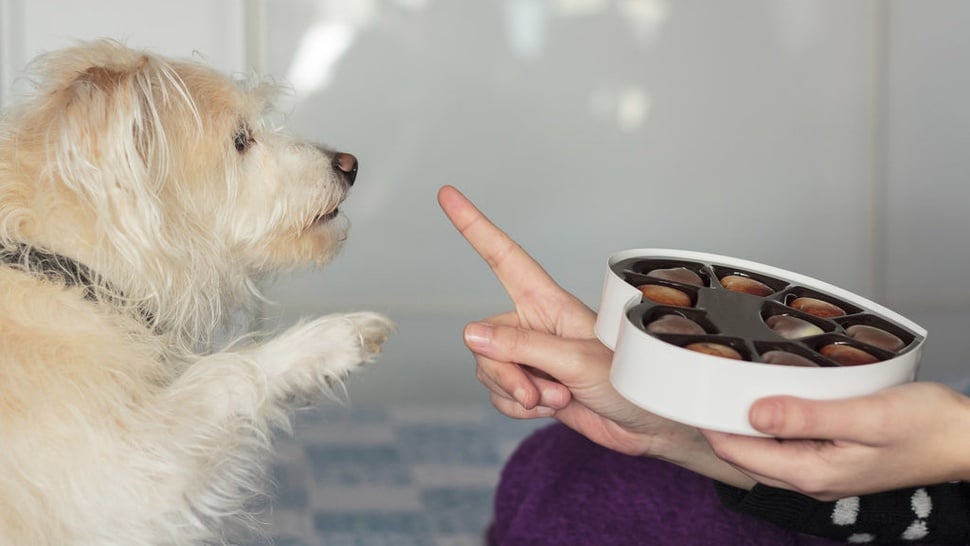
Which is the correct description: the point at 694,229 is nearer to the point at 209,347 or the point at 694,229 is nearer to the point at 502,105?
the point at 502,105

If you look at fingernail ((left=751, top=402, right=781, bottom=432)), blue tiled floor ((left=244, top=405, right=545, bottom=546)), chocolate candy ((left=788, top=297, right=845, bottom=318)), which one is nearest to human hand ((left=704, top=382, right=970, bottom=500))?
fingernail ((left=751, top=402, right=781, bottom=432))

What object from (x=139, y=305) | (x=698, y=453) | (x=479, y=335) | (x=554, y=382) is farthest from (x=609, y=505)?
(x=139, y=305)

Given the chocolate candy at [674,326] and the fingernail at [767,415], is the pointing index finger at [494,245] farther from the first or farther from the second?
the fingernail at [767,415]

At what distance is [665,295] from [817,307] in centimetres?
17

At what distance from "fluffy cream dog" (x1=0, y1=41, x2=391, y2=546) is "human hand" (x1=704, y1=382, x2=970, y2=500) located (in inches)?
19.4

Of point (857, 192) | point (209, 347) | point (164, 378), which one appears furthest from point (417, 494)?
point (857, 192)

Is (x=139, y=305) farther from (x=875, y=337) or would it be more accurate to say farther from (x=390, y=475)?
(x=390, y=475)

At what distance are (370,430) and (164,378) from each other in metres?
1.21

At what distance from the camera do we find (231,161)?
1.35 meters

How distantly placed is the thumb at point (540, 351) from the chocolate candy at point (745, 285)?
0.16 meters

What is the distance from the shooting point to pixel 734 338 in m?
0.95

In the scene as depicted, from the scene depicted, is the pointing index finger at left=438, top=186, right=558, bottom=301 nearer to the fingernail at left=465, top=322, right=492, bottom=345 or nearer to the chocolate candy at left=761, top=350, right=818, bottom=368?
the fingernail at left=465, top=322, right=492, bottom=345

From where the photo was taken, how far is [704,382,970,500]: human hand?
0.86 meters

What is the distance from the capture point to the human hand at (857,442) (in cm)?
86
